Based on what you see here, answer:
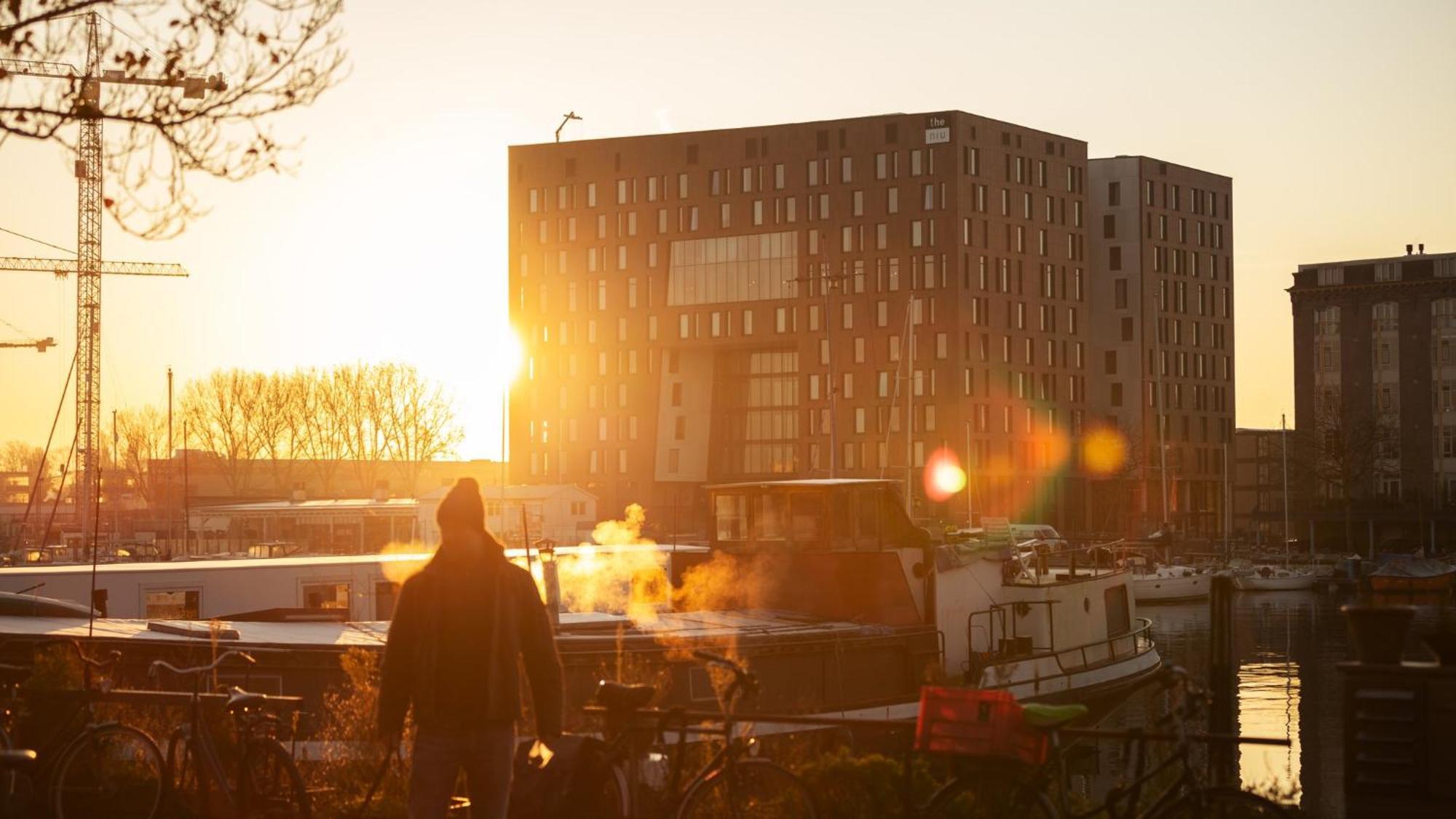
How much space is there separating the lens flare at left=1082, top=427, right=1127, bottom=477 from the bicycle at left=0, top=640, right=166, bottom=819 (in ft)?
408

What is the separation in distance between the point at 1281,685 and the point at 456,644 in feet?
158

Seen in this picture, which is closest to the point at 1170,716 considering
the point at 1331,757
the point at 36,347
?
the point at 1331,757

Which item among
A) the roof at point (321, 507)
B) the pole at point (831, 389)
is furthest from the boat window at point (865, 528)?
the roof at point (321, 507)

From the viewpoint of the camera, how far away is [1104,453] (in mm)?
133000

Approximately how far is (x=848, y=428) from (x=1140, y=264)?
104 ft

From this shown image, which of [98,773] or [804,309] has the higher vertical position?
[804,309]

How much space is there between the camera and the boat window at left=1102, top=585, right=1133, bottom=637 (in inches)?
1537

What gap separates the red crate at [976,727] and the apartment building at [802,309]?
349ft

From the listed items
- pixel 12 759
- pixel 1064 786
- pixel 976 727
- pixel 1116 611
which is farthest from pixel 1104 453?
pixel 12 759

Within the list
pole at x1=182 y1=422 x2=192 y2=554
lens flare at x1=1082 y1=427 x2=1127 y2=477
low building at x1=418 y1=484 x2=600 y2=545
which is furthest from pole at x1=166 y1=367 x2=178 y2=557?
lens flare at x1=1082 y1=427 x2=1127 y2=477

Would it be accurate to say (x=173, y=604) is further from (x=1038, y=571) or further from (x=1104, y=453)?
(x=1104, y=453)

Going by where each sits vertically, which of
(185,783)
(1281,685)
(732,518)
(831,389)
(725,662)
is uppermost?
(831,389)

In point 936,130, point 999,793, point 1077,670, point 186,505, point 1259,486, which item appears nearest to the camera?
point 999,793

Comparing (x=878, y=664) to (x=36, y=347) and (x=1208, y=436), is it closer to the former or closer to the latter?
(x=1208, y=436)
